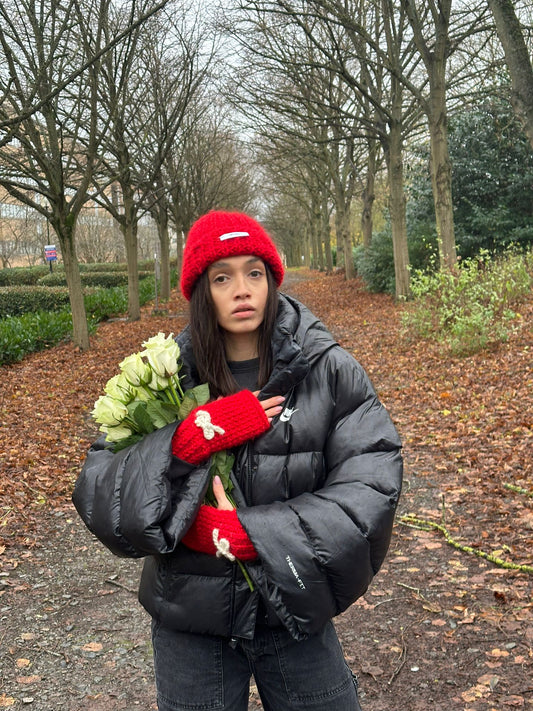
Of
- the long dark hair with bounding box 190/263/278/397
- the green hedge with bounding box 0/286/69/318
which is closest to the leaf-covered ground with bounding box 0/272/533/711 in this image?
the long dark hair with bounding box 190/263/278/397

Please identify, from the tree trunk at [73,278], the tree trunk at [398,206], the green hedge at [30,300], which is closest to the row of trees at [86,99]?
the tree trunk at [73,278]

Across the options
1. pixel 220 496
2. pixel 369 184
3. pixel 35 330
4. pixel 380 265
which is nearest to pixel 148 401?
pixel 220 496

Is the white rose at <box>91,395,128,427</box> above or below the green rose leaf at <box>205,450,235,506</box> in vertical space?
above

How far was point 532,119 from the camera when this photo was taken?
7.61 meters

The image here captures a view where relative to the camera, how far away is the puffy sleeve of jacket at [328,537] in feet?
5.27

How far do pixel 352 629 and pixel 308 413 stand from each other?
2.20 meters

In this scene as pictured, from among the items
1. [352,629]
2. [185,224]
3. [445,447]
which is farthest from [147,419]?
[185,224]

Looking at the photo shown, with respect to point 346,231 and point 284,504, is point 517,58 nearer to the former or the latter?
point 284,504

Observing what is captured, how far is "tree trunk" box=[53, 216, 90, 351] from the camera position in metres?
13.1

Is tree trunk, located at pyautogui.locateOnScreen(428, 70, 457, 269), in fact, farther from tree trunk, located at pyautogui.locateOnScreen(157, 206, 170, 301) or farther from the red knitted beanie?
tree trunk, located at pyautogui.locateOnScreen(157, 206, 170, 301)

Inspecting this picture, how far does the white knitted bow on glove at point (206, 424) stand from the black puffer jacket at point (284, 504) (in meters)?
0.07

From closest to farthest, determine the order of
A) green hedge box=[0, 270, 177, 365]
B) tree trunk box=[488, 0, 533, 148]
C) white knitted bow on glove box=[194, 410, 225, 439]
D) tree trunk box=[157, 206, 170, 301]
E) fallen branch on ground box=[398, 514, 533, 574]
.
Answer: white knitted bow on glove box=[194, 410, 225, 439]
fallen branch on ground box=[398, 514, 533, 574]
tree trunk box=[488, 0, 533, 148]
green hedge box=[0, 270, 177, 365]
tree trunk box=[157, 206, 170, 301]

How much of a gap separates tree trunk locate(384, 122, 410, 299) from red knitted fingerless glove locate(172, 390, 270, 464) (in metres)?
14.5

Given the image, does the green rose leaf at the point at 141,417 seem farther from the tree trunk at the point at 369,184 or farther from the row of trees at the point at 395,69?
the tree trunk at the point at 369,184
